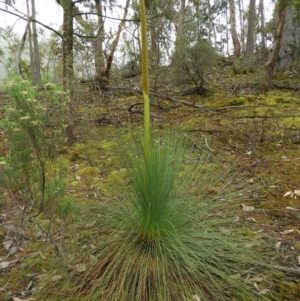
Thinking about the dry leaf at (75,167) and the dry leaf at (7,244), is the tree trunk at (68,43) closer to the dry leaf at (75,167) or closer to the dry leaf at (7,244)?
the dry leaf at (75,167)

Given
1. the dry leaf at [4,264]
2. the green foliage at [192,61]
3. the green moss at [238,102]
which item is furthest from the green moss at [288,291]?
the green foliage at [192,61]

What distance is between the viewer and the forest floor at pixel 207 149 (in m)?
2.34

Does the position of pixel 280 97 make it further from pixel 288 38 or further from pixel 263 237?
pixel 263 237

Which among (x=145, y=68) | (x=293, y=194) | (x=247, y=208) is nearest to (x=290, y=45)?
(x=293, y=194)

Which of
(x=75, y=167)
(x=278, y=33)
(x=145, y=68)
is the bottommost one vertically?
(x=75, y=167)

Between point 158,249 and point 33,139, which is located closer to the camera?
point 33,139

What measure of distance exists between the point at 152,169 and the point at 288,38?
7597mm

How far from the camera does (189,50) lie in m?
7.20

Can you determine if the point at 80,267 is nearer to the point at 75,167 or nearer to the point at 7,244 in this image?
the point at 7,244

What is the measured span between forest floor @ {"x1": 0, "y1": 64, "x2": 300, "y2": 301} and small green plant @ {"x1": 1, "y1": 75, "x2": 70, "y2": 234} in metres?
0.29

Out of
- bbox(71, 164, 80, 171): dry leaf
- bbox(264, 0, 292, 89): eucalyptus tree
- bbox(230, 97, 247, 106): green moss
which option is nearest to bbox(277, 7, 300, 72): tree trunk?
bbox(264, 0, 292, 89): eucalyptus tree

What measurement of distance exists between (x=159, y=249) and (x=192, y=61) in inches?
226

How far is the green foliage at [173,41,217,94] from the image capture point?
23.3ft

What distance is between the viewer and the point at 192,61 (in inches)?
282
